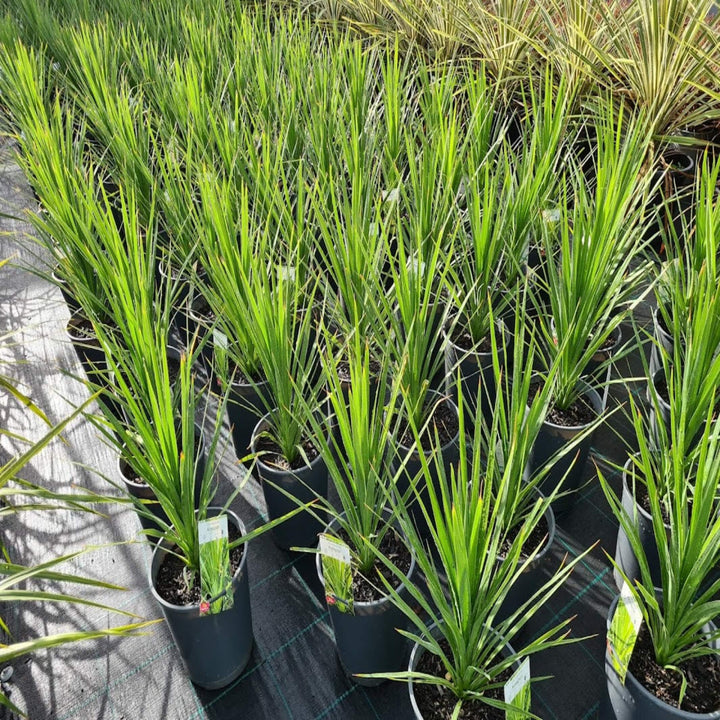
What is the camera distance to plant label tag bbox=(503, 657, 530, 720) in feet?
2.19

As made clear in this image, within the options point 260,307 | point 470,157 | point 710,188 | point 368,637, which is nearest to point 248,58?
point 470,157

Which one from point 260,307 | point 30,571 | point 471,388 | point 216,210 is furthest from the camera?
point 471,388

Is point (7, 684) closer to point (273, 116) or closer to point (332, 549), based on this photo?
point (332, 549)

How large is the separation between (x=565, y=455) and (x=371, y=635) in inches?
20.6

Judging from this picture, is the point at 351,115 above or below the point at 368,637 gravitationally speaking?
above

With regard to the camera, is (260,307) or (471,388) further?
(471,388)

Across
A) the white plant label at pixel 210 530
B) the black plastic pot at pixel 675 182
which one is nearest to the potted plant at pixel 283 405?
the white plant label at pixel 210 530

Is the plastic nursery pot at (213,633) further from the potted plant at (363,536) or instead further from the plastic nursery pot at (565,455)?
the plastic nursery pot at (565,455)

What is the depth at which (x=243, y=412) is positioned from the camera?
1.29 m

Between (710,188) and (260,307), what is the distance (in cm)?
84

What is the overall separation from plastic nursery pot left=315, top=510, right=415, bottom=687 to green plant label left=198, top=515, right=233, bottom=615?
14 centimetres

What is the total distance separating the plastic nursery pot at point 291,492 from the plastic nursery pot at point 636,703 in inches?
21.0

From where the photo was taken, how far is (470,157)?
1.33 meters

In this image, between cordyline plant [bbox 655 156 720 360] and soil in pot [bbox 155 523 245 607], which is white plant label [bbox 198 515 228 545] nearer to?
soil in pot [bbox 155 523 245 607]
